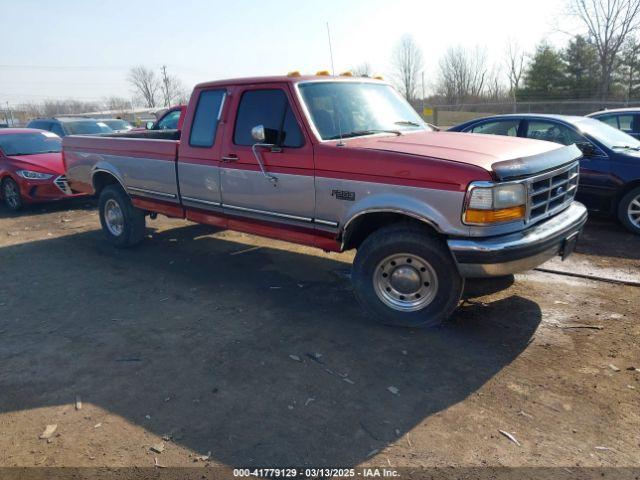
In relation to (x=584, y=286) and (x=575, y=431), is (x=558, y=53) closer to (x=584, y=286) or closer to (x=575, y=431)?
(x=584, y=286)

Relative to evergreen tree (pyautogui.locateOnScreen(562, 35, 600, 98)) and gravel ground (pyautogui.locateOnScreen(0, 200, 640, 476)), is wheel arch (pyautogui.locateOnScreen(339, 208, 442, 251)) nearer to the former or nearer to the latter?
gravel ground (pyautogui.locateOnScreen(0, 200, 640, 476))

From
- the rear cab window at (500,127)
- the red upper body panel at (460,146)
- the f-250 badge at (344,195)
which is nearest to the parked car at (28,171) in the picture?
the f-250 badge at (344,195)

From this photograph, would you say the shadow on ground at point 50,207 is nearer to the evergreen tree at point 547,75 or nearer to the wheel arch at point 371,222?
the wheel arch at point 371,222

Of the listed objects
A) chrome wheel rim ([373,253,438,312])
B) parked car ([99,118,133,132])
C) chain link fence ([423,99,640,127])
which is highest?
chain link fence ([423,99,640,127])

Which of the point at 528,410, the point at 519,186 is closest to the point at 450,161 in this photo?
the point at 519,186

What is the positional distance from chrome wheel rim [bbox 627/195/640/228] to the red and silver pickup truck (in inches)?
109

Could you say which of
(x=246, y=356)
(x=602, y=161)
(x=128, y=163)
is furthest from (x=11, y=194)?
(x=602, y=161)

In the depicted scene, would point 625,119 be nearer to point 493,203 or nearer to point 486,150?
point 486,150

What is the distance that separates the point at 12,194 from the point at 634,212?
11.1 meters

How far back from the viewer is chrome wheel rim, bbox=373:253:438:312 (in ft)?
13.4

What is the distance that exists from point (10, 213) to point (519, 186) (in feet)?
32.4

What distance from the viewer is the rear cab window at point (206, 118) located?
533 centimetres

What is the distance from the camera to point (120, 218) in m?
6.97

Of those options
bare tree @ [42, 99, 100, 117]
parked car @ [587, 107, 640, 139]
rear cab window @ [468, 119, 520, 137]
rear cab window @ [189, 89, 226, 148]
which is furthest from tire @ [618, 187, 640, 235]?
bare tree @ [42, 99, 100, 117]
